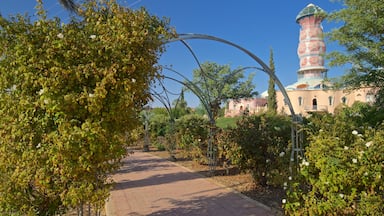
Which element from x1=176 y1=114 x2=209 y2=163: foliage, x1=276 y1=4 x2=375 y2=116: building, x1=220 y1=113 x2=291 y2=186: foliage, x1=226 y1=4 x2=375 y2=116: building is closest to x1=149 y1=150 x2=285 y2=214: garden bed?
x1=220 y1=113 x2=291 y2=186: foliage

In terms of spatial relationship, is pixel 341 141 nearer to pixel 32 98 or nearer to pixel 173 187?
pixel 32 98

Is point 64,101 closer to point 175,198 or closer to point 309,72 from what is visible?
point 175,198

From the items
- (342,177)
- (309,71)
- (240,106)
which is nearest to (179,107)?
(240,106)

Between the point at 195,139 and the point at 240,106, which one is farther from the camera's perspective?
the point at 240,106

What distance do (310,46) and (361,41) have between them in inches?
1577

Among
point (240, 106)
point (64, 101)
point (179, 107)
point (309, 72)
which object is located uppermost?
point (309, 72)

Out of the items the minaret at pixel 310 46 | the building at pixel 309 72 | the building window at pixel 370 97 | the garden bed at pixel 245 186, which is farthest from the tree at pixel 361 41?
the minaret at pixel 310 46

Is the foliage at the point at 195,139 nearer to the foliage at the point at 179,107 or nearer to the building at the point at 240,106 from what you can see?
the foliage at the point at 179,107

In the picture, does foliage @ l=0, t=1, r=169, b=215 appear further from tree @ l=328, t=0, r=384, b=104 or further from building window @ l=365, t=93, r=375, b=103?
building window @ l=365, t=93, r=375, b=103

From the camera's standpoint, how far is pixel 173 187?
860cm

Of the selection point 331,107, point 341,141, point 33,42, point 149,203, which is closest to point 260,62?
point 341,141

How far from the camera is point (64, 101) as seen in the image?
132 inches

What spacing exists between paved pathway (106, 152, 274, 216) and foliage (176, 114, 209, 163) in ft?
4.59

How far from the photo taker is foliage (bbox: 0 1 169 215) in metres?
3.36
